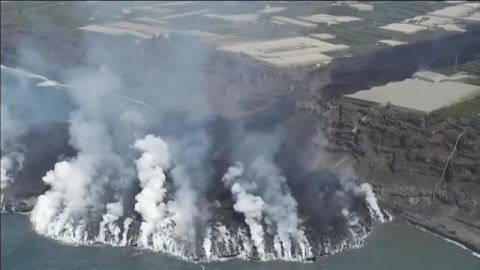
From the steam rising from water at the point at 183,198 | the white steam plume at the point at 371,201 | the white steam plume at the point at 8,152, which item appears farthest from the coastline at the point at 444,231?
the white steam plume at the point at 8,152

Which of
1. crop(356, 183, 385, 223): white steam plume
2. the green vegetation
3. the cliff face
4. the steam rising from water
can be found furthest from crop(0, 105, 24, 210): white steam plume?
the green vegetation

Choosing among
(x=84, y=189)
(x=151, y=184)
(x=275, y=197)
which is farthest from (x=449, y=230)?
(x=84, y=189)

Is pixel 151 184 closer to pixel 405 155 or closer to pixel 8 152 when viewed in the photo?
pixel 8 152

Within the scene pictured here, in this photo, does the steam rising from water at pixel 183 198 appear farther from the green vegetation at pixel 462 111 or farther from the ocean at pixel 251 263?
the green vegetation at pixel 462 111

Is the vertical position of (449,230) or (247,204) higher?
(247,204)

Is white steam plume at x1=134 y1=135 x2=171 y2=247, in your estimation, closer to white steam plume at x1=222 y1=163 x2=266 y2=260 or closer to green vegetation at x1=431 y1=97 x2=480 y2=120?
white steam plume at x1=222 y1=163 x2=266 y2=260

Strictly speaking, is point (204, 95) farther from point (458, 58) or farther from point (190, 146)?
point (458, 58)

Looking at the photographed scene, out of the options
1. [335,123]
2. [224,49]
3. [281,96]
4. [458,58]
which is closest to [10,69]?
[224,49]
